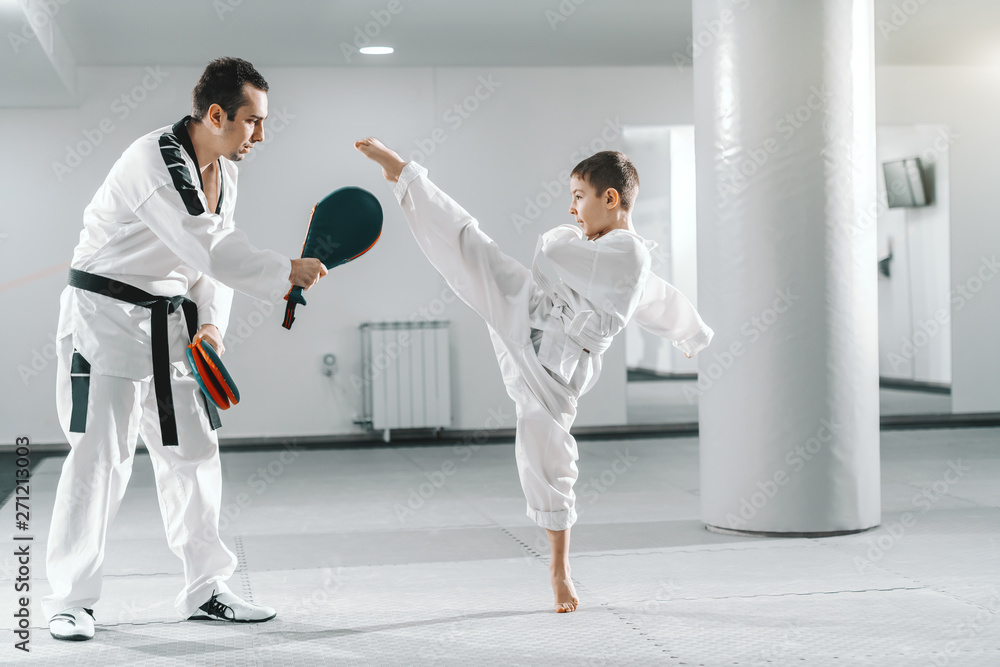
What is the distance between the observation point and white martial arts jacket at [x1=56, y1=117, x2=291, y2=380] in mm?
2223

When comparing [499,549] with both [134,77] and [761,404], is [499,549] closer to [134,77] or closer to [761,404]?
[761,404]

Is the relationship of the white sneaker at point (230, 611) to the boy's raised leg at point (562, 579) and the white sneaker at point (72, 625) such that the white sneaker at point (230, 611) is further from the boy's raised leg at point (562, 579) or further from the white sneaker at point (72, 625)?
the boy's raised leg at point (562, 579)

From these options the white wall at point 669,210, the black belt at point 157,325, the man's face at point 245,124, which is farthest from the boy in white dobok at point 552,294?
the white wall at point 669,210

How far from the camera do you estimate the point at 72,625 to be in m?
2.32

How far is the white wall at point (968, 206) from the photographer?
7.34m

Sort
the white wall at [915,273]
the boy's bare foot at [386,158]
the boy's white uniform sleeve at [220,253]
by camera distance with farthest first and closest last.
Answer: the white wall at [915,273] → the boy's bare foot at [386,158] → the boy's white uniform sleeve at [220,253]

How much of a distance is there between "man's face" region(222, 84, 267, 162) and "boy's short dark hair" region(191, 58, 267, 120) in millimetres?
11

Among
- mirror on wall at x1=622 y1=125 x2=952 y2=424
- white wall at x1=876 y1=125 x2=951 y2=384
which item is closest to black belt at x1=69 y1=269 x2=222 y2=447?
mirror on wall at x1=622 y1=125 x2=952 y2=424

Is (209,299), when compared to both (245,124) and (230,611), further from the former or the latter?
(230,611)

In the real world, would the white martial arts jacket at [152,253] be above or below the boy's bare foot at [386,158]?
below

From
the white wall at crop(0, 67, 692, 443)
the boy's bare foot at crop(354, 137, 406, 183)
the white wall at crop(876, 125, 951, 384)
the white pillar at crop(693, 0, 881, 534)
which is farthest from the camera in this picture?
the white wall at crop(876, 125, 951, 384)

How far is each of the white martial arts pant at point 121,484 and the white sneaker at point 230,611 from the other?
22mm

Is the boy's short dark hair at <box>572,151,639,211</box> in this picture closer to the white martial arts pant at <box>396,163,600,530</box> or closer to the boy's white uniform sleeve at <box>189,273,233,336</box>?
the white martial arts pant at <box>396,163,600,530</box>

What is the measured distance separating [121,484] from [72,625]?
35 centimetres
